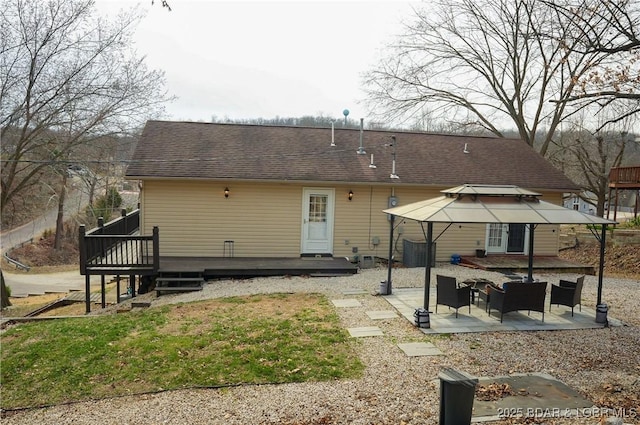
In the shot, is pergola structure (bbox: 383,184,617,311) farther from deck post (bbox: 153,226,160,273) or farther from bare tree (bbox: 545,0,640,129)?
deck post (bbox: 153,226,160,273)

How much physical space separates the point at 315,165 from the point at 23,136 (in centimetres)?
1085

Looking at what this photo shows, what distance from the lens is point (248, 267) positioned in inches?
456

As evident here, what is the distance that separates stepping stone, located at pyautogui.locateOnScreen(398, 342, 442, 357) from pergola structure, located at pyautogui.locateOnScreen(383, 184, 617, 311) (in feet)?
3.13

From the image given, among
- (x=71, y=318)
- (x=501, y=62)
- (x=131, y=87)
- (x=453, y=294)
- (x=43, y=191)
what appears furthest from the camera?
(x=501, y=62)

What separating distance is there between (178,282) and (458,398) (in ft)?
27.2

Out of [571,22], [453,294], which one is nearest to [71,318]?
[453,294]

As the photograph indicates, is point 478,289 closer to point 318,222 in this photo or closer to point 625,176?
point 318,222

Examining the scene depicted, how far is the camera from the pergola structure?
298 inches

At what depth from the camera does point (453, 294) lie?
7852mm

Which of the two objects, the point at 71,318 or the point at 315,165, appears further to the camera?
the point at 315,165

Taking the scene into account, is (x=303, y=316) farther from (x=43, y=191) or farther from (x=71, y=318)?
(x=43, y=191)

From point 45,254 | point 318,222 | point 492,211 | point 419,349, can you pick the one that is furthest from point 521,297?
point 45,254

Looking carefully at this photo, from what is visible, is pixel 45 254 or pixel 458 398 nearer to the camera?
pixel 458 398

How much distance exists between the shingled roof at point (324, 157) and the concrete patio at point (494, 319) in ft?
18.5
